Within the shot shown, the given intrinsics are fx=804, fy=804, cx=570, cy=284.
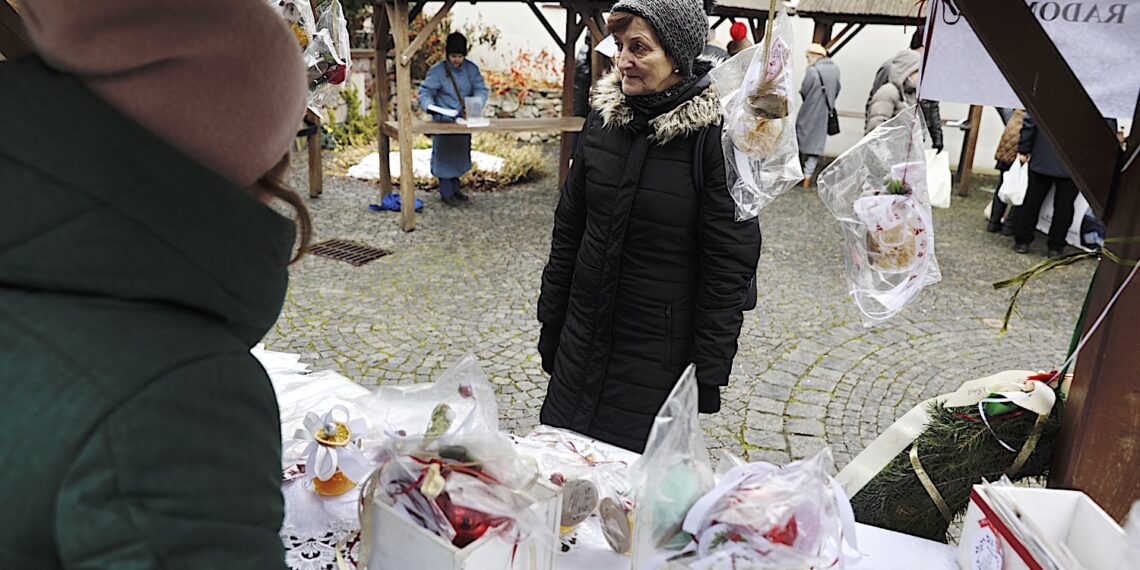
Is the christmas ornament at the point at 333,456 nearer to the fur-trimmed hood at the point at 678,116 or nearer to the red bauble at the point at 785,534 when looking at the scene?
the red bauble at the point at 785,534

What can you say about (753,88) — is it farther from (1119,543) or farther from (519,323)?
(519,323)

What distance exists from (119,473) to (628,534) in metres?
0.95

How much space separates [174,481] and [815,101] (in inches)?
363

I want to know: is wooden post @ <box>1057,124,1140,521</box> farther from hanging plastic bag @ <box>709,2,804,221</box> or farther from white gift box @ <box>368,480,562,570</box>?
white gift box @ <box>368,480,562,570</box>

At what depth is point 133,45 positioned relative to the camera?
817 millimetres

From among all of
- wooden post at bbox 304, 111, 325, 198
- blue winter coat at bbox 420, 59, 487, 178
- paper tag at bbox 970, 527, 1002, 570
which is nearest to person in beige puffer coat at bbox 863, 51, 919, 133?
blue winter coat at bbox 420, 59, 487, 178

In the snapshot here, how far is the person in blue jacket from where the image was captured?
7.28 m

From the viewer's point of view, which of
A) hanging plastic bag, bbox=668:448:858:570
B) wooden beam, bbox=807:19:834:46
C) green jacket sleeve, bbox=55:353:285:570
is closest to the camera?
green jacket sleeve, bbox=55:353:285:570

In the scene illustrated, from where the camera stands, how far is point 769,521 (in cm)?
109

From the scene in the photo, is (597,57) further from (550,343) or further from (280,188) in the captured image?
(280,188)

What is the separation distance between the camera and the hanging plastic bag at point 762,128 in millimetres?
2055

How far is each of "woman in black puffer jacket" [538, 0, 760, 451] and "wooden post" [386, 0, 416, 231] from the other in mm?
4516

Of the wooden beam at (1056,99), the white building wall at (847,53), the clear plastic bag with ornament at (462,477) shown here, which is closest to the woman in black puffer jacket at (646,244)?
the wooden beam at (1056,99)

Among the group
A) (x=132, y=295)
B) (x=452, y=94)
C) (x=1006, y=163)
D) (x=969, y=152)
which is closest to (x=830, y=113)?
(x=969, y=152)
